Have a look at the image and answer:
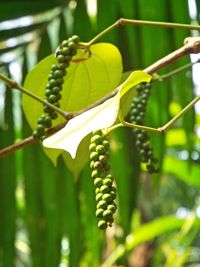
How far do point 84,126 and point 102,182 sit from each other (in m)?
0.04

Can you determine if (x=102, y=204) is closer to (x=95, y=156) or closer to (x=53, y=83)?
(x=95, y=156)

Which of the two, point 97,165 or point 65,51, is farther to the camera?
point 65,51

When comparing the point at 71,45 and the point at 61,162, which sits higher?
the point at 71,45

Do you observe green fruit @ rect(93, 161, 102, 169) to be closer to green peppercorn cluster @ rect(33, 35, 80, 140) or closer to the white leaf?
the white leaf

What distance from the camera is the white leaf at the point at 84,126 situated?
43cm

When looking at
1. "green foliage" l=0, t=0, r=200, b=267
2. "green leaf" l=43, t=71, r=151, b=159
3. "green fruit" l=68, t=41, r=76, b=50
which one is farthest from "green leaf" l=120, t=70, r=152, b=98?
"green foliage" l=0, t=0, r=200, b=267

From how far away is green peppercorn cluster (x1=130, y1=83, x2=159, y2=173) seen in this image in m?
0.61

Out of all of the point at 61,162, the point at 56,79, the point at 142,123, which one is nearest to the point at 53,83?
the point at 56,79

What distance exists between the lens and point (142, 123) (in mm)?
657

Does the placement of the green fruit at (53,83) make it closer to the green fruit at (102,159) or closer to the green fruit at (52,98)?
the green fruit at (52,98)

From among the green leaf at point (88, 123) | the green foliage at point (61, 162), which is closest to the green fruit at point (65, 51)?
the green leaf at point (88, 123)

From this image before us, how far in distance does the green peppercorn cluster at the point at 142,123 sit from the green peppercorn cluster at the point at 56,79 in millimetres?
92

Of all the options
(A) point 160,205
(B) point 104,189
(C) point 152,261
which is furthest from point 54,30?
(A) point 160,205

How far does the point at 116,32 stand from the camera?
1.00 meters
